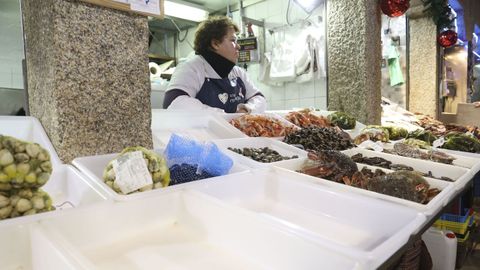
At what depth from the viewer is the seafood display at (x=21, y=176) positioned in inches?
32.1

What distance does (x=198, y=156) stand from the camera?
1.32 metres

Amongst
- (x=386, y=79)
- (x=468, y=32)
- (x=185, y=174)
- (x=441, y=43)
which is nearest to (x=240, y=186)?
(x=185, y=174)

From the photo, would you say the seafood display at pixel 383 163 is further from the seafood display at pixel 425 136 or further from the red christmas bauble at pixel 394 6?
the red christmas bauble at pixel 394 6

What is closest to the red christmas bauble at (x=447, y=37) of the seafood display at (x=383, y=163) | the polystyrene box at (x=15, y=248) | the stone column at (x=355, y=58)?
the stone column at (x=355, y=58)

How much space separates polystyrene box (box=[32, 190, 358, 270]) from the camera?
2.34 ft

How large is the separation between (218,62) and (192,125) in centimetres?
136

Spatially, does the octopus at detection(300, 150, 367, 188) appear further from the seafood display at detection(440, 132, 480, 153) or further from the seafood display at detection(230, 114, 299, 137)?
the seafood display at detection(440, 132, 480, 153)

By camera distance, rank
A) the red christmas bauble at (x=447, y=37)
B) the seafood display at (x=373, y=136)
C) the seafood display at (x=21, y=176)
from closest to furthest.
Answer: the seafood display at (x=21, y=176), the seafood display at (x=373, y=136), the red christmas bauble at (x=447, y=37)

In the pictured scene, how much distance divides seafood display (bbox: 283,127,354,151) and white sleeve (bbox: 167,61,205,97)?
1.33 metres

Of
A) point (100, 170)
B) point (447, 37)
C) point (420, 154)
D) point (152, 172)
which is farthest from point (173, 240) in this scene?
point (447, 37)

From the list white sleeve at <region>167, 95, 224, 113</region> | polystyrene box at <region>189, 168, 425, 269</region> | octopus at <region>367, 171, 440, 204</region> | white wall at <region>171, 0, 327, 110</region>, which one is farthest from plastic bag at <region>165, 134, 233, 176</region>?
white wall at <region>171, 0, 327, 110</region>

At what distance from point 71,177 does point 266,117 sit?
1592 mm

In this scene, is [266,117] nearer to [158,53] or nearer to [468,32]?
[158,53]

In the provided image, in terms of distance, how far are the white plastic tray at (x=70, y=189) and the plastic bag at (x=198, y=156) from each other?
34 centimetres
